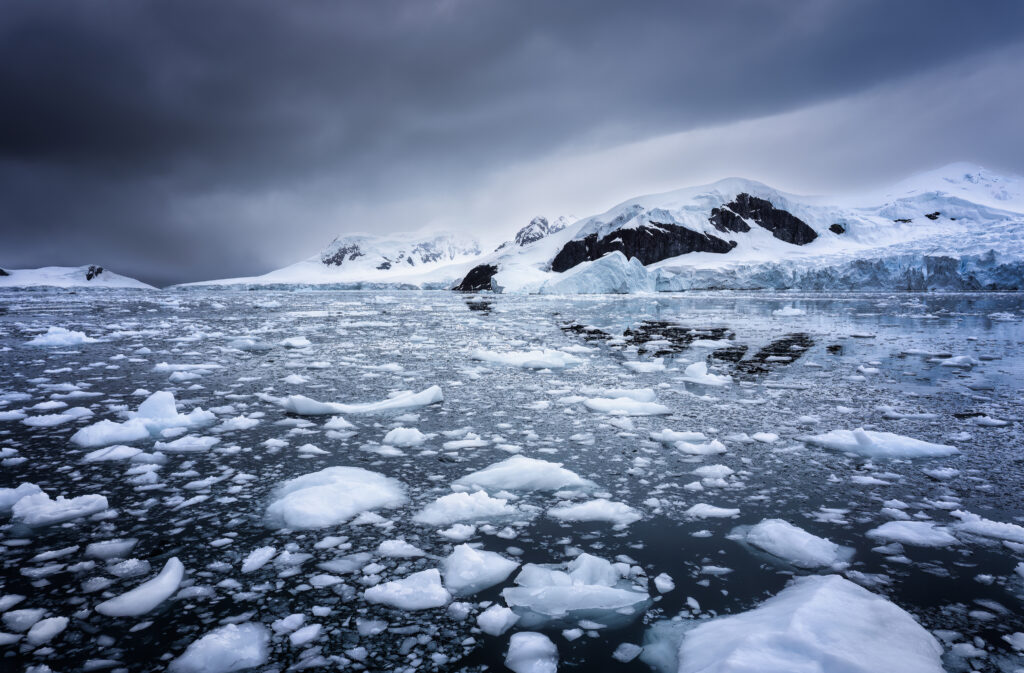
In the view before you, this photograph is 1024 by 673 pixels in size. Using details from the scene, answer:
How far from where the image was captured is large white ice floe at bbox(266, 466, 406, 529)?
3.03 m

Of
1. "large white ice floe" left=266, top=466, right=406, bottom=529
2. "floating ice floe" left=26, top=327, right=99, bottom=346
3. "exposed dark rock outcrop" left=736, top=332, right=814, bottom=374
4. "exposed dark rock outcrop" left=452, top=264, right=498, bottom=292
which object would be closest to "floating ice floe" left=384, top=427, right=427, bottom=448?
"large white ice floe" left=266, top=466, right=406, bottom=529

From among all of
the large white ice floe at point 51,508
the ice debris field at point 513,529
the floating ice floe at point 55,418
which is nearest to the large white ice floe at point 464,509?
the ice debris field at point 513,529

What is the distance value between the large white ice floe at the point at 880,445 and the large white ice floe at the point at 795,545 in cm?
196

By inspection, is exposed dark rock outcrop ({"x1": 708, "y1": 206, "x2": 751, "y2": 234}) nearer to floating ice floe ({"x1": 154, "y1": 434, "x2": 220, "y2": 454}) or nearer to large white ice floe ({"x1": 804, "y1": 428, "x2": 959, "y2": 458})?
large white ice floe ({"x1": 804, "y1": 428, "x2": 959, "y2": 458})

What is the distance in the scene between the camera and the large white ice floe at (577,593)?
7.24ft

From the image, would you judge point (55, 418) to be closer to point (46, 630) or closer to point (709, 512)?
point (46, 630)

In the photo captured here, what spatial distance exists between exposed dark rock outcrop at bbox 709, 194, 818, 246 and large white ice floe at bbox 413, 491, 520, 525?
349ft

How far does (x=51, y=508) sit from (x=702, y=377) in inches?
282

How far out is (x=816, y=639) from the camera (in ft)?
5.96

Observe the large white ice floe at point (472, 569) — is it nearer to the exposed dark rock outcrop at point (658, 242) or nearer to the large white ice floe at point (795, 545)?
the large white ice floe at point (795, 545)

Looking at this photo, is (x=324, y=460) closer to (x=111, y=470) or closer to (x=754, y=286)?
(x=111, y=470)

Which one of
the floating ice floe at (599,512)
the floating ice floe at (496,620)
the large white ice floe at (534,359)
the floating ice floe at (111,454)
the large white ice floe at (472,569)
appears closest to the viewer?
the floating ice floe at (496,620)

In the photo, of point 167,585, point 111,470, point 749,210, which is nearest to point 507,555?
point 167,585

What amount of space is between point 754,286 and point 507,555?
65.8 meters
